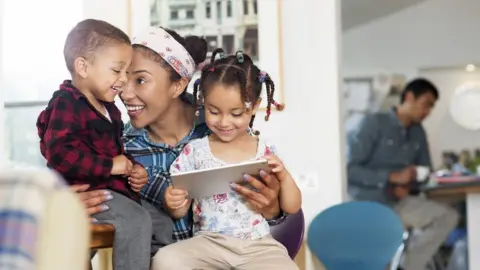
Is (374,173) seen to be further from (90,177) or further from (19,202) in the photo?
(19,202)

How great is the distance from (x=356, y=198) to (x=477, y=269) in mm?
709

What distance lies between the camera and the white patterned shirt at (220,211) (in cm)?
193

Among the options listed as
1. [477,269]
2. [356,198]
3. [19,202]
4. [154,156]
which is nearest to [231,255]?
[154,156]

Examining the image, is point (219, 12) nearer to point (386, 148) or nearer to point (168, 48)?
point (386, 148)

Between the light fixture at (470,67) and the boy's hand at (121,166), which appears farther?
the light fixture at (470,67)

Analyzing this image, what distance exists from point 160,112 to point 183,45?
25cm

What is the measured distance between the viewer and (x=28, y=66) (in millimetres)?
3529

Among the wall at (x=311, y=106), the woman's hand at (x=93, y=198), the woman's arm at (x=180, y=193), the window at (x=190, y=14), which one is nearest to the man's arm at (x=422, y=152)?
the wall at (x=311, y=106)

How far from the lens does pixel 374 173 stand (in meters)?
3.72

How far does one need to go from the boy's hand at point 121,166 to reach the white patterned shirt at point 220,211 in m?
0.14

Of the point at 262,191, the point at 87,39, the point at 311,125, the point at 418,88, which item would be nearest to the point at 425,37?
the point at 418,88

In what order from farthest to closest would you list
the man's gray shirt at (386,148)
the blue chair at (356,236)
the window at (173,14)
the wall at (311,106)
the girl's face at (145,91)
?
the man's gray shirt at (386,148) → the window at (173,14) → the wall at (311,106) → the blue chair at (356,236) → the girl's face at (145,91)

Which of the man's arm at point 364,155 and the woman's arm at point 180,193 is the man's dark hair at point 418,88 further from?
the woman's arm at point 180,193

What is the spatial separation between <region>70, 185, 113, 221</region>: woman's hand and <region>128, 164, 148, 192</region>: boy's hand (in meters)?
0.12
